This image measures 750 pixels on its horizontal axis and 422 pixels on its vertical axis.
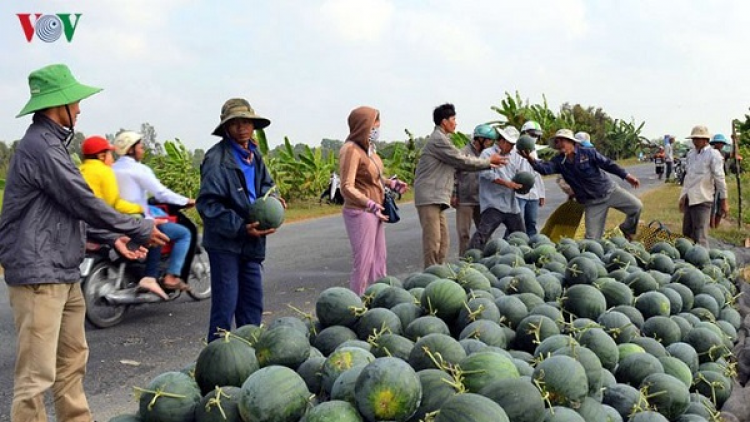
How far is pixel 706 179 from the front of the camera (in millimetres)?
9180

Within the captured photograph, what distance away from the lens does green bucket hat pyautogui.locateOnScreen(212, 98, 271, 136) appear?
183 inches

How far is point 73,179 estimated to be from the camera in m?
3.48

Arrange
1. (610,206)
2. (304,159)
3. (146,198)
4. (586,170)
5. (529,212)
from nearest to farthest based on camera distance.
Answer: (146,198), (586,170), (610,206), (529,212), (304,159)

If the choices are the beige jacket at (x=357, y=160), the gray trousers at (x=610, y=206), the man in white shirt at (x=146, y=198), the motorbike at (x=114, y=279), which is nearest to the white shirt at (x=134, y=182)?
the man in white shirt at (x=146, y=198)

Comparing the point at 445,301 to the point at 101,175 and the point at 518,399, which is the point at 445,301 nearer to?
the point at 518,399

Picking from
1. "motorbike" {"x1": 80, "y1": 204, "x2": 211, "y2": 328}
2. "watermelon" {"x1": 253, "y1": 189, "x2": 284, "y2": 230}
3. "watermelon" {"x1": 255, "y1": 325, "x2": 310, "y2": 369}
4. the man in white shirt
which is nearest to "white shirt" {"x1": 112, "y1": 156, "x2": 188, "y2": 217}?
the man in white shirt

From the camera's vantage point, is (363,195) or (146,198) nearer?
(363,195)

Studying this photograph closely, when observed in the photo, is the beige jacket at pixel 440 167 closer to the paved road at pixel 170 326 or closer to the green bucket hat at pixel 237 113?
the paved road at pixel 170 326

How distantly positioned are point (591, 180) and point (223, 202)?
5.01m

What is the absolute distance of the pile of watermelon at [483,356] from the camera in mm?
2455

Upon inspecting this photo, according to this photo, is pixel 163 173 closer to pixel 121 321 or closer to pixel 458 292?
pixel 121 321

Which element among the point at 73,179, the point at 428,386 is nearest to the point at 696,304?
the point at 428,386

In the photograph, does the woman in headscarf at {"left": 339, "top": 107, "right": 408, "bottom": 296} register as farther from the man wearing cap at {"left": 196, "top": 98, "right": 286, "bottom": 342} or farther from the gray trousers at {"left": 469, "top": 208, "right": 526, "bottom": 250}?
the gray trousers at {"left": 469, "top": 208, "right": 526, "bottom": 250}

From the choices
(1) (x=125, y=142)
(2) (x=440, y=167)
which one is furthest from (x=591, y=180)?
(1) (x=125, y=142)
